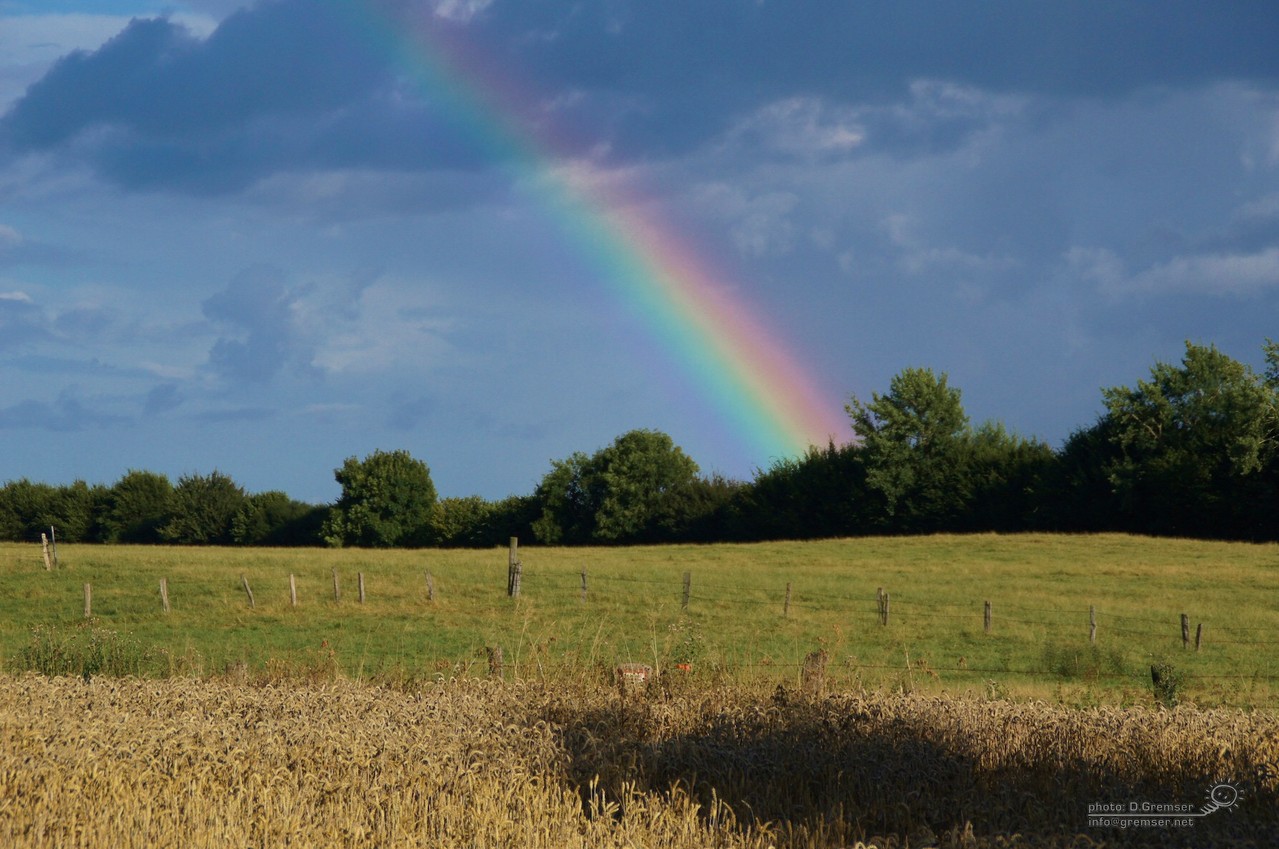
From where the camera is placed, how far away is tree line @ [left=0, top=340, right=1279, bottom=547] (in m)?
72.0

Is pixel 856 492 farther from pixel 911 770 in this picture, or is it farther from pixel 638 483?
pixel 911 770

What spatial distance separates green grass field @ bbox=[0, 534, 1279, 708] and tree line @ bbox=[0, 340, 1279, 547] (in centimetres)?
1424

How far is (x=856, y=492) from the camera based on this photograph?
86.8 meters

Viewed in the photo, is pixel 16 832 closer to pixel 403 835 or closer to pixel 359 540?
pixel 403 835

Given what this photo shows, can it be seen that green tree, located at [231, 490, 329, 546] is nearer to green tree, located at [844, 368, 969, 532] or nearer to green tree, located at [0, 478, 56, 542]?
green tree, located at [0, 478, 56, 542]

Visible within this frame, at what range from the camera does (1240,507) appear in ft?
225

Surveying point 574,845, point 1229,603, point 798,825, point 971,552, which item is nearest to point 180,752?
A: point 574,845

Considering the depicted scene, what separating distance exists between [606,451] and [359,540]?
2518 cm

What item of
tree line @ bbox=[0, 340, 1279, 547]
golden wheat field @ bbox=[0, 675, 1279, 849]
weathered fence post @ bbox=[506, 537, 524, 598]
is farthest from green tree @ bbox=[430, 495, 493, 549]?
golden wheat field @ bbox=[0, 675, 1279, 849]

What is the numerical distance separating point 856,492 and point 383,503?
45.9 m

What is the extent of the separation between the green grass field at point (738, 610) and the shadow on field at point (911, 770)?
6.13ft

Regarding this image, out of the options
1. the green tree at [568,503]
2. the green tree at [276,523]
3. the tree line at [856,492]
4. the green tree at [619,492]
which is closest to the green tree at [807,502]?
the tree line at [856,492]

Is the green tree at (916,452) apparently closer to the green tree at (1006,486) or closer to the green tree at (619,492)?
the green tree at (1006,486)

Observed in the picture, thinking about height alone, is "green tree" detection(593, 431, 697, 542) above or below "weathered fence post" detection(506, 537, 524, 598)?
above
